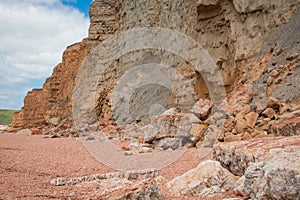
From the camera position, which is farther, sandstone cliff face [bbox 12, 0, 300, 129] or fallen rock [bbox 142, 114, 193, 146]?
sandstone cliff face [bbox 12, 0, 300, 129]

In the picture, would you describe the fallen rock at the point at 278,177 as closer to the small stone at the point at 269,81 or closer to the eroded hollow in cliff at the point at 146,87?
the small stone at the point at 269,81

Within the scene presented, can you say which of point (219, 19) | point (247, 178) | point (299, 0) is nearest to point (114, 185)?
point (247, 178)

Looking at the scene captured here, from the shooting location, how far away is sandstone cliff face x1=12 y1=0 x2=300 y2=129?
30.5 feet

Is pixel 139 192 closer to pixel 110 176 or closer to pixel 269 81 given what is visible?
pixel 110 176

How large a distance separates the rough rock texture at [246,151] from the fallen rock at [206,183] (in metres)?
0.23

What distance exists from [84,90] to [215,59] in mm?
13090

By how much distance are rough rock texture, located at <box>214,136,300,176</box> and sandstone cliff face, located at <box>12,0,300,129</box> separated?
3959mm

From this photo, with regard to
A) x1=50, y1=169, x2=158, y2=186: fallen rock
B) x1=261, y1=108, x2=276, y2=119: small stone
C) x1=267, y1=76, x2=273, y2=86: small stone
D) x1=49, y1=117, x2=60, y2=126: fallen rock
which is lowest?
x1=50, y1=169, x2=158, y2=186: fallen rock

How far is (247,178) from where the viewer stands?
270 centimetres

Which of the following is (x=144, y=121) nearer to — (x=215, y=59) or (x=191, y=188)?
(x=215, y=59)

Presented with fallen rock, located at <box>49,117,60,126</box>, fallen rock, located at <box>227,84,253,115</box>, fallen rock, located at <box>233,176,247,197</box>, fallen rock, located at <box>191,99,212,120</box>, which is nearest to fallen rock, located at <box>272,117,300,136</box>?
fallen rock, located at <box>233,176,247,197</box>

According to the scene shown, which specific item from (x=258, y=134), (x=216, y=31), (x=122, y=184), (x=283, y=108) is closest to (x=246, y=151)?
(x=122, y=184)

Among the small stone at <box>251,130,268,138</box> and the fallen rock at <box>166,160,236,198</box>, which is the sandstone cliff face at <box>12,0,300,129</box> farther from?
the fallen rock at <box>166,160,236,198</box>

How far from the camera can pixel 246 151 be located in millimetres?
3369
